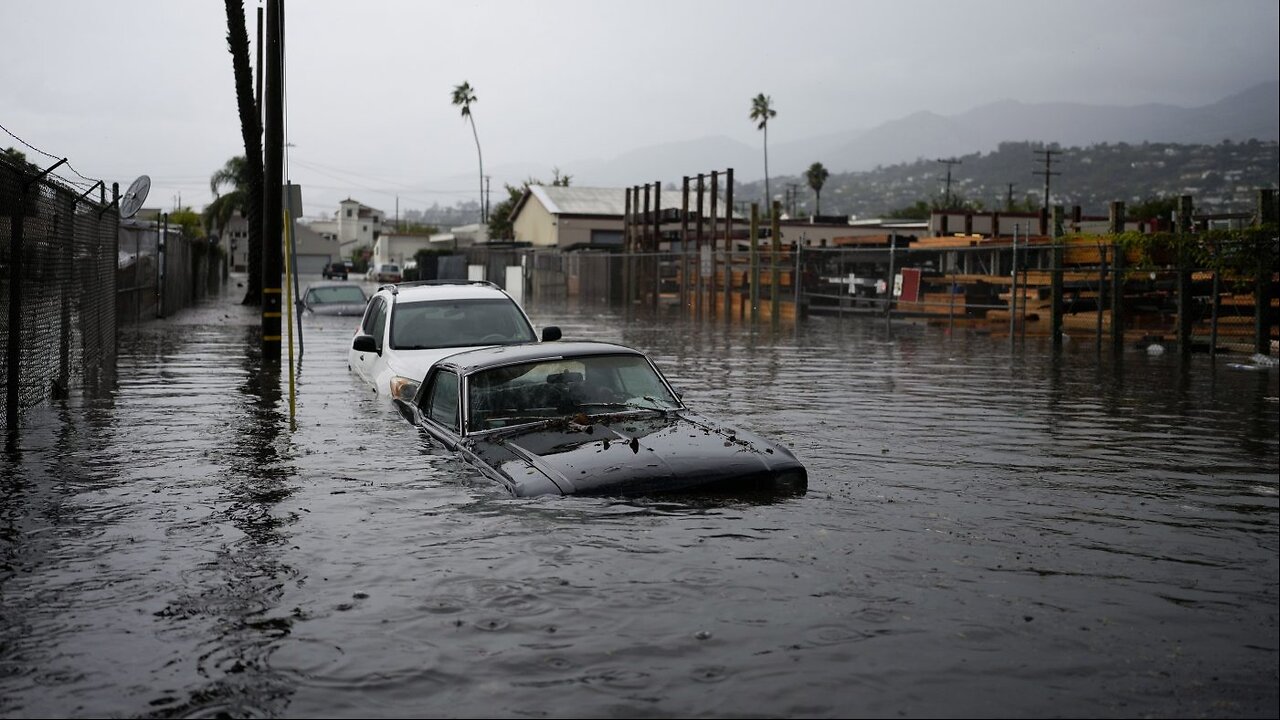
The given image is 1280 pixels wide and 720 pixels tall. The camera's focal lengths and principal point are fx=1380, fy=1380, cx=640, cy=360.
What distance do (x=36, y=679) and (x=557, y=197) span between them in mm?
75767

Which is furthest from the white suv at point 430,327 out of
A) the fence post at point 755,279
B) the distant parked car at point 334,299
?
the fence post at point 755,279

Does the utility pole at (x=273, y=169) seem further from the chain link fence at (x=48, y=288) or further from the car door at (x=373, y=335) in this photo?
the car door at (x=373, y=335)

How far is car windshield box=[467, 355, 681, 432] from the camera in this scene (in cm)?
930

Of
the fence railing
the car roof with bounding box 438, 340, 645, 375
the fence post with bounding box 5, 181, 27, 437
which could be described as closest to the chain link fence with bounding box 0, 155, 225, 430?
the fence post with bounding box 5, 181, 27, 437

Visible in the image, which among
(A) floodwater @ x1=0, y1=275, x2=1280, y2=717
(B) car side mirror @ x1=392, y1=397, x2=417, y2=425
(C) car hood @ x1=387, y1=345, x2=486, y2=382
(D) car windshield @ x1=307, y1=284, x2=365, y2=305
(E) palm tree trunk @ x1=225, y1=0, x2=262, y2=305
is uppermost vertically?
(E) palm tree trunk @ x1=225, y1=0, x2=262, y2=305

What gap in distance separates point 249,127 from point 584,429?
33.2 metres

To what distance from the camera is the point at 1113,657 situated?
5273mm

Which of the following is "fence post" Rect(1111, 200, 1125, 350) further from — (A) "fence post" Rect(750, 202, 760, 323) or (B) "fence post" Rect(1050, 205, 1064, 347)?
(A) "fence post" Rect(750, 202, 760, 323)

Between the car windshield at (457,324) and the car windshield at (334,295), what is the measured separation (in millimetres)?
16141

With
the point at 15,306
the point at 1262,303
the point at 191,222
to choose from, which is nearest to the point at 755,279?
the point at 1262,303

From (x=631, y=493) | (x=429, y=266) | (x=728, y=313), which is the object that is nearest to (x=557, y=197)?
(x=429, y=266)

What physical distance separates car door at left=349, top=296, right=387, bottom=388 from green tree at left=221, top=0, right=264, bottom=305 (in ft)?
64.0

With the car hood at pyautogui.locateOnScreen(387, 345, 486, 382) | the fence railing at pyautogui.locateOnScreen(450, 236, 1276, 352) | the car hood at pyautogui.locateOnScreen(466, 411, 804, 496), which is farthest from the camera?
the fence railing at pyautogui.locateOnScreen(450, 236, 1276, 352)

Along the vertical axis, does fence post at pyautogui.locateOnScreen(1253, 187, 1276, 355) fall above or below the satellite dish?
below
